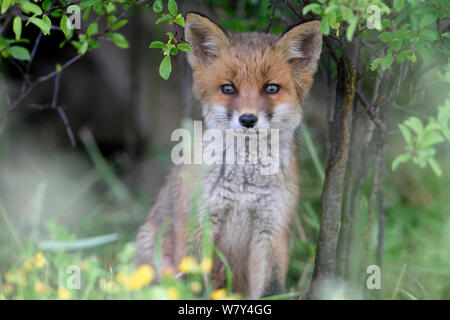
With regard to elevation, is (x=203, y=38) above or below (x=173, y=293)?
above

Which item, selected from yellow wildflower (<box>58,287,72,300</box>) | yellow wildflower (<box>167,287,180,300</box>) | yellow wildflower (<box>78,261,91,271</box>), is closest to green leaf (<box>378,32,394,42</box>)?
yellow wildflower (<box>167,287,180,300</box>)

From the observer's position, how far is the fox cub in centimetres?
332

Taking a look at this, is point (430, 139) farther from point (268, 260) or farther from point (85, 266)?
point (85, 266)

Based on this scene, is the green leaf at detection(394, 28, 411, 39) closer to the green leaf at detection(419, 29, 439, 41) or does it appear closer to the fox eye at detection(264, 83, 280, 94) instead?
the green leaf at detection(419, 29, 439, 41)

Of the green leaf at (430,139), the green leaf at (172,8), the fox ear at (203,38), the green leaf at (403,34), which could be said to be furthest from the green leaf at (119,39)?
the green leaf at (430,139)

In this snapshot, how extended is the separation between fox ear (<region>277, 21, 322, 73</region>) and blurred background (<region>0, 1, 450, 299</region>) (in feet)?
3.04

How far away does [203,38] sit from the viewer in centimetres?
348

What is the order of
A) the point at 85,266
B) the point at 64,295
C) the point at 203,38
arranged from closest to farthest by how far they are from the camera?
the point at 64,295 → the point at 203,38 → the point at 85,266

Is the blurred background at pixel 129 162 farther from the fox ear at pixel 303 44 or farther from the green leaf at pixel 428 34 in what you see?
the green leaf at pixel 428 34

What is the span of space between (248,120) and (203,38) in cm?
76

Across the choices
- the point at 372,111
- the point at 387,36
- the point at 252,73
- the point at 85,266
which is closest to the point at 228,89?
the point at 252,73

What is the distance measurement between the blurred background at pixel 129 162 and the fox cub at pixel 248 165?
747mm
